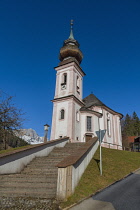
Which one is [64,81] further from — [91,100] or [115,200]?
[115,200]

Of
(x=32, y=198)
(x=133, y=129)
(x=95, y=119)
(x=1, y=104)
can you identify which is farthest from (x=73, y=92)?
(x=133, y=129)

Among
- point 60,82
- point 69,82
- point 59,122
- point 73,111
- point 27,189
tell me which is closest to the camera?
point 27,189

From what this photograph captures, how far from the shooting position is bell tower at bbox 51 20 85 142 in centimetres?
2048

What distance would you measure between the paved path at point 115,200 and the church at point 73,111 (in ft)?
44.1

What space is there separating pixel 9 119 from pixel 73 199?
967 centimetres

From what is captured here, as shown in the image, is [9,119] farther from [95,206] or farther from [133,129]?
[133,129]

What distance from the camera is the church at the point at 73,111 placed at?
817 inches

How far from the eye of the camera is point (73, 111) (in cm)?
2109

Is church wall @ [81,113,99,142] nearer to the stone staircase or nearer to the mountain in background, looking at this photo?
the mountain in background

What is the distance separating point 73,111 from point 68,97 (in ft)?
7.35

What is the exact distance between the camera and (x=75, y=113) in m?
21.7

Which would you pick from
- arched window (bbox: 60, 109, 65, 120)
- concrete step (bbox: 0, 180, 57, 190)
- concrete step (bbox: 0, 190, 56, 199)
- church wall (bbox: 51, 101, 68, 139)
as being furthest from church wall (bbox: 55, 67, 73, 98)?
concrete step (bbox: 0, 190, 56, 199)

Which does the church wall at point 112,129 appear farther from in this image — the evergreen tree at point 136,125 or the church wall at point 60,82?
the evergreen tree at point 136,125

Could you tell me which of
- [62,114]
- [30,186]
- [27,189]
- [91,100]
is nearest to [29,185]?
[30,186]
